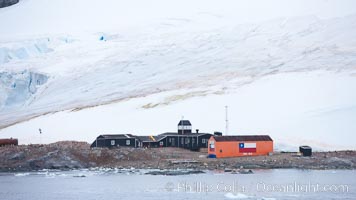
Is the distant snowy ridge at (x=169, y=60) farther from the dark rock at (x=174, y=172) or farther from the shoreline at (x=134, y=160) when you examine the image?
the dark rock at (x=174, y=172)

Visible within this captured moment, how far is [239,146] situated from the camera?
1380 inches

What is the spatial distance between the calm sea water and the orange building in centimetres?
407

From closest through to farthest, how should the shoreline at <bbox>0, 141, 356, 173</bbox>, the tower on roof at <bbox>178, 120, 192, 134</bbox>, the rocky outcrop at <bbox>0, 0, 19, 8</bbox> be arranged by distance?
the shoreline at <bbox>0, 141, 356, 173</bbox> < the tower on roof at <bbox>178, 120, 192, 134</bbox> < the rocky outcrop at <bbox>0, 0, 19, 8</bbox>

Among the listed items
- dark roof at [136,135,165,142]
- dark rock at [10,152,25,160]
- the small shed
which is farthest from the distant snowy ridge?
dark rock at [10,152,25,160]

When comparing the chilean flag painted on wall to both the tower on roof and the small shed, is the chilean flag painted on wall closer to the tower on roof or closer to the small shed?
the small shed

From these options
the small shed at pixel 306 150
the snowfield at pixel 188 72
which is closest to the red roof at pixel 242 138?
the snowfield at pixel 188 72

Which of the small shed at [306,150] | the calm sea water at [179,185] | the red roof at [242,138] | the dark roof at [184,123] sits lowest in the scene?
the calm sea water at [179,185]

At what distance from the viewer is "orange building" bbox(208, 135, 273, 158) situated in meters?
34.9

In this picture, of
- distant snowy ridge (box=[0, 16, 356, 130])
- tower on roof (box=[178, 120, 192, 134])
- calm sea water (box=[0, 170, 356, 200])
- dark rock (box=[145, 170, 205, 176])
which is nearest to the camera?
calm sea water (box=[0, 170, 356, 200])

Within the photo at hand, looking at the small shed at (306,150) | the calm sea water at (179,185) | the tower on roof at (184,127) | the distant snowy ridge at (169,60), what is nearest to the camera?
the calm sea water at (179,185)

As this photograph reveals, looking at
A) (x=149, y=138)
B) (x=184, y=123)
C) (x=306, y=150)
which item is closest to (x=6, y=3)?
(x=149, y=138)

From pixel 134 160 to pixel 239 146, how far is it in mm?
4852

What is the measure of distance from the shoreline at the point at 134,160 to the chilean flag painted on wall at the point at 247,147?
687 millimetres

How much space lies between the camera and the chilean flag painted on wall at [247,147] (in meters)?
→ 35.1
